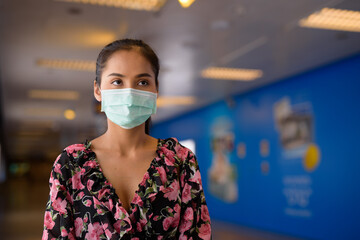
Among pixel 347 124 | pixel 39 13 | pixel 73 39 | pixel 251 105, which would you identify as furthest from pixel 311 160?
pixel 39 13

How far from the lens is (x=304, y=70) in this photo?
7215 millimetres

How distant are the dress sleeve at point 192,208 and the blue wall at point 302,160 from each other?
5.51 metres

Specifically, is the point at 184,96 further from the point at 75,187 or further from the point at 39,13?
the point at 75,187

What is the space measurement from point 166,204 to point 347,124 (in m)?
5.81

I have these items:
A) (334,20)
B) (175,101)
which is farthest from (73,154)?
(175,101)

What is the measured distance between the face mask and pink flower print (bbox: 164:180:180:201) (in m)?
0.23

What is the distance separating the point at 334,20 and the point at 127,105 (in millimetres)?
4241

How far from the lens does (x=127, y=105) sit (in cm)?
124

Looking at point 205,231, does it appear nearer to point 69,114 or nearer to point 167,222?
point 167,222

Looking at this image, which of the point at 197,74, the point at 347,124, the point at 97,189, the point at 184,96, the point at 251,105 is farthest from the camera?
the point at 184,96

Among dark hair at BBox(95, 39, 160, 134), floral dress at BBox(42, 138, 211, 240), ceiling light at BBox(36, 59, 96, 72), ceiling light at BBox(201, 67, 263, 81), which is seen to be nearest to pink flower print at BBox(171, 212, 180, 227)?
floral dress at BBox(42, 138, 211, 240)

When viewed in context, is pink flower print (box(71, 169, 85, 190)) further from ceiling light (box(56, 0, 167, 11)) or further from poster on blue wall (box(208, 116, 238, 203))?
poster on blue wall (box(208, 116, 238, 203))

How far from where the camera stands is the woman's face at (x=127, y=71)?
1217 millimetres

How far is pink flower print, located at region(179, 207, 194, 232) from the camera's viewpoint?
3.88 ft
